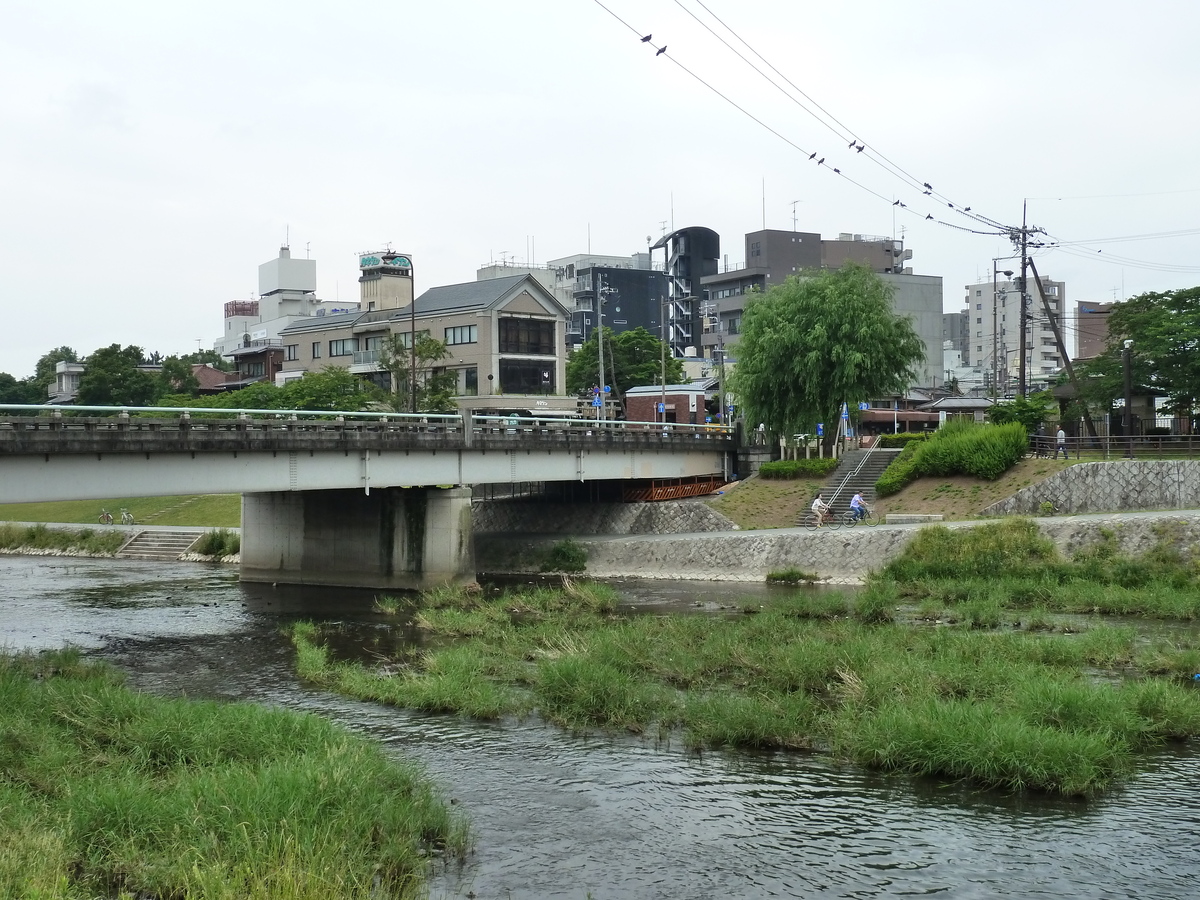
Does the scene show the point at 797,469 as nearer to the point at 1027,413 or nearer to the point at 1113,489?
the point at 1027,413

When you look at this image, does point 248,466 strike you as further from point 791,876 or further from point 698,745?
point 791,876

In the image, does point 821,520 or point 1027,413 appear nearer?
point 821,520

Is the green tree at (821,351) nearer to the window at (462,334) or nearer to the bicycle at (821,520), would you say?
the bicycle at (821,520)

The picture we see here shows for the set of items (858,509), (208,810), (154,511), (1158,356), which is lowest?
(208,810)

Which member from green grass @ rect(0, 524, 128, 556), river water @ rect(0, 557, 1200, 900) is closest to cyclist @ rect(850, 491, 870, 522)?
river water @ rect(0, 557, 1200, 900)

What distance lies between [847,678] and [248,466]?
25292 millimetres

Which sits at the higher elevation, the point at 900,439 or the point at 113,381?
the point at 113,381

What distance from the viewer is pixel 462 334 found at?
90188mm

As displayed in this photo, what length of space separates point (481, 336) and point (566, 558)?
37.5 meters

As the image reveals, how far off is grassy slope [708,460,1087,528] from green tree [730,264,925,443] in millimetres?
4827

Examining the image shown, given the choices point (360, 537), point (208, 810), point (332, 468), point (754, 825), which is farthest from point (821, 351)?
point (208, 810)

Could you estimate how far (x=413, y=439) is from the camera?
46875 millimetres

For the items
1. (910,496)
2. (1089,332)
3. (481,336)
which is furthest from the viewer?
(1089,332)

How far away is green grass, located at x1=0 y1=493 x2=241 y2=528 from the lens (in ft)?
244
